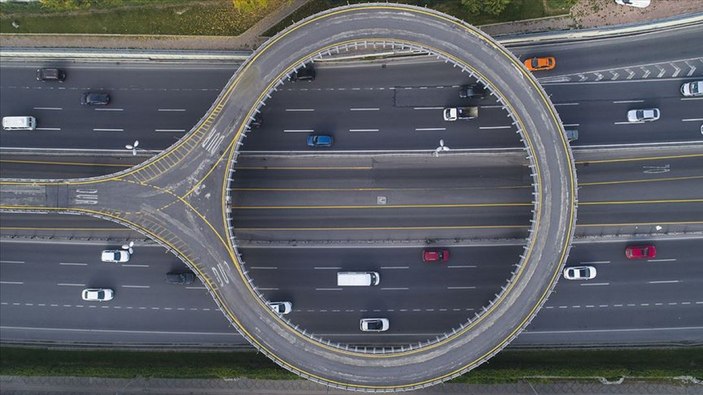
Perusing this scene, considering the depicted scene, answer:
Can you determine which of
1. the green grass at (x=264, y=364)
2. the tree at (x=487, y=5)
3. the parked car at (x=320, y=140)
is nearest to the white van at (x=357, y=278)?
the green grass at (x=264, y=364)

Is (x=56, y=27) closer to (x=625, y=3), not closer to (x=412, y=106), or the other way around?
(x=412, y=106)

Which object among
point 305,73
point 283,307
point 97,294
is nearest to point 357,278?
point 283,307

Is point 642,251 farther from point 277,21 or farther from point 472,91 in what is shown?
point 277,21

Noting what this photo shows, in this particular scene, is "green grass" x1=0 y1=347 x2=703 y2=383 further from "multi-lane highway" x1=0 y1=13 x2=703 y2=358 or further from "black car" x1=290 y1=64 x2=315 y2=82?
"black car" x1=290 y1=64 x2=315 y2=82

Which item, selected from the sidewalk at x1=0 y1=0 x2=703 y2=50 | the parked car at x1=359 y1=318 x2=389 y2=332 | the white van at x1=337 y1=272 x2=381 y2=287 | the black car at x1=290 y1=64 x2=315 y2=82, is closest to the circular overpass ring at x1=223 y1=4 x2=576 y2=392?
the black car at x1=290 y1=64 x2=315 y2=82

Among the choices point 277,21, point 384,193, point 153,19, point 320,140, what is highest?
point 153,19

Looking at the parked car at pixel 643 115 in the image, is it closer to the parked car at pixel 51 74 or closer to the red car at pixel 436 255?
the red car at pixel 436 255
